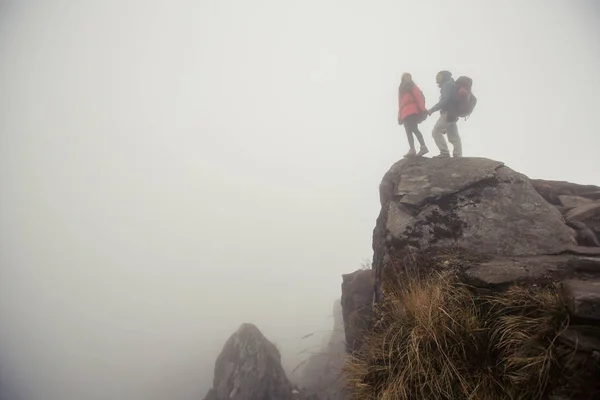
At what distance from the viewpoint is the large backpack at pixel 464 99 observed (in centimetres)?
960

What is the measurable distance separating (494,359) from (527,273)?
1603 mm

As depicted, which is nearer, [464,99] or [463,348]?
[463,348]

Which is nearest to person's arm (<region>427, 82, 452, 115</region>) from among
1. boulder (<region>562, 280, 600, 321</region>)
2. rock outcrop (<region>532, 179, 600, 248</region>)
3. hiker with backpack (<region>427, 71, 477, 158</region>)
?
hiker with backpack (<region>427, 71, 477, 158</region>)

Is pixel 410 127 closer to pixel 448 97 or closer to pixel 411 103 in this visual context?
pixel 411 103

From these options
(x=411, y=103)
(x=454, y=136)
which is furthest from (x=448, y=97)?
(x=454, y=136)

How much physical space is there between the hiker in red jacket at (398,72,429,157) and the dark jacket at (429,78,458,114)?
20.6 inches

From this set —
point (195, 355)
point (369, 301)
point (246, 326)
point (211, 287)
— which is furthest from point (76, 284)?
point (369, 301)

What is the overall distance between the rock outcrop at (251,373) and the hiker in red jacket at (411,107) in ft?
56.1

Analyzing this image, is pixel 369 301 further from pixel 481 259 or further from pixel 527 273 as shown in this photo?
pixel 527 273

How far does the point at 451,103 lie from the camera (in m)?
9.77

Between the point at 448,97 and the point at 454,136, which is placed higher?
the point at 448,97

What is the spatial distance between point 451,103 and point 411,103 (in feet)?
4.31

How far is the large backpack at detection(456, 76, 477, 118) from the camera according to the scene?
9602 millimetres

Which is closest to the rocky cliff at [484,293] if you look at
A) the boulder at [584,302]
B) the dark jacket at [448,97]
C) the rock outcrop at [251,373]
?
the boulder at [584,302]
